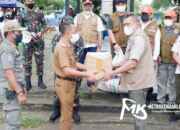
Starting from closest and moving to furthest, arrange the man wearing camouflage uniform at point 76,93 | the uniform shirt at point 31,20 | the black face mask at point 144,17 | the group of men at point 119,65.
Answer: the group of men at point 119,65
the man wearing camouflage uniform at point 76,93
the black face mask at point 144,17
the uniform shirt at point 31,20

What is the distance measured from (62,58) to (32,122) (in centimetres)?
211

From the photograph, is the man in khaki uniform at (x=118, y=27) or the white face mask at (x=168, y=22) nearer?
the white face mask at (x=168, y=22)

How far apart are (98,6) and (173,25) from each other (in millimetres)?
7654

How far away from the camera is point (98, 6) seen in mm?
14602

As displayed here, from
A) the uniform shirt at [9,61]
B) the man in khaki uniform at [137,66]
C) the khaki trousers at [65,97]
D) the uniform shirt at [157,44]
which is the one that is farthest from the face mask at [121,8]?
the uniform shirt at [9,61]

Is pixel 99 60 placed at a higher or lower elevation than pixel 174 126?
higher

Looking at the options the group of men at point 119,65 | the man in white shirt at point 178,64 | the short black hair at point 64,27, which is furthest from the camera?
the man in white shirt at point 178,64

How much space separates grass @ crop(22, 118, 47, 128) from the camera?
7.09 metres

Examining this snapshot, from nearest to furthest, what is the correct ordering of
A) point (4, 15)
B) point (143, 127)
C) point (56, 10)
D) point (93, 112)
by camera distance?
point (143, 127) < point (93, 112) < point (4, 15) < point (56, 10)

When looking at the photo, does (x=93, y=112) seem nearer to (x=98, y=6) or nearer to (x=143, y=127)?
(x=143, y=127)

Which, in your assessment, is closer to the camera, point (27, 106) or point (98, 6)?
point (27, 106)

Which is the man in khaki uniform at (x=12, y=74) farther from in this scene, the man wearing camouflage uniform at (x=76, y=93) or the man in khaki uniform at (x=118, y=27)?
the man in khaki uniform at (x=118, y=27)

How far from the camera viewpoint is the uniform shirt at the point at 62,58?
18.2 ft

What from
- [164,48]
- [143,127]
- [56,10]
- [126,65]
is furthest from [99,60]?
[56,10]
